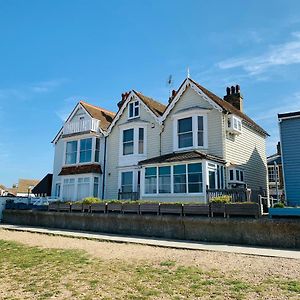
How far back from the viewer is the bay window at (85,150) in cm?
2856

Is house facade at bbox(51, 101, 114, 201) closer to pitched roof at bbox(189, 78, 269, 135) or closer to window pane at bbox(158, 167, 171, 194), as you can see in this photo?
window pane at bbox(158, 167, 171, 194)

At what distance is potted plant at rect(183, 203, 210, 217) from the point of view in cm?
1545

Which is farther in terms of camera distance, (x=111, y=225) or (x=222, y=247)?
(x=111, y=225)

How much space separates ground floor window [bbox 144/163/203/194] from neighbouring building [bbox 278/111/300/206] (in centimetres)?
497

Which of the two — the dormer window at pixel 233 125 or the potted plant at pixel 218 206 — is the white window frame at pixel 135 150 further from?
the potted plant at pixel 218 206

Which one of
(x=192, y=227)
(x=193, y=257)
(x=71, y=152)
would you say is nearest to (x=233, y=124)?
(x=192, y=227)

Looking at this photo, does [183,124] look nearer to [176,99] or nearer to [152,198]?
[176,99]

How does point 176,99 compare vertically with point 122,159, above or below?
above

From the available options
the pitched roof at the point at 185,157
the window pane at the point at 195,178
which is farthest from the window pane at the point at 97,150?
the window pane at the point at 195,178

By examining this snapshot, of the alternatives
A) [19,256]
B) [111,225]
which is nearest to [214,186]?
[111,225]

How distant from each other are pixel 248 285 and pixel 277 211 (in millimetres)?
6590

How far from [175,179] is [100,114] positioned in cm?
1360

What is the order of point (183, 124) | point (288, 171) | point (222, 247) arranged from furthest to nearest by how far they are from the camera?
point (183, 124) → point (288, 171) → point (222, 247)

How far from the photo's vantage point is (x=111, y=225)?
18.6 m
